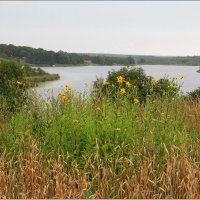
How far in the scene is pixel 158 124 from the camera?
5.41 meters

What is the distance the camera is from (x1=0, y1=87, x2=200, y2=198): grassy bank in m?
4.01

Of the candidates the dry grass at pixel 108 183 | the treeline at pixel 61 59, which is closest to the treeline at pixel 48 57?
the treeline at pixel 61 59

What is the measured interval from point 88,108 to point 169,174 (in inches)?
92.9

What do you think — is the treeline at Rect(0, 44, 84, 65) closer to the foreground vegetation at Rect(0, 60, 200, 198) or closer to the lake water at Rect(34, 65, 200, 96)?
the lake water at Rect(34, 65, 200, 96)

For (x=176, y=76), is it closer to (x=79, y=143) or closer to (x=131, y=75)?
(x=79, y=143)

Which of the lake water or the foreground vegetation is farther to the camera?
the lake water

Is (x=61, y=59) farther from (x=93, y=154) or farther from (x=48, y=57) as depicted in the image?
(x=93, y=154)

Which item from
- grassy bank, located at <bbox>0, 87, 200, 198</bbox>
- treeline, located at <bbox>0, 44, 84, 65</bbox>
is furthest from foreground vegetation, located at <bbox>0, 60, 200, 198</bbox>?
treeline, located at <bbox>0, 44, 84, 65</bbox>

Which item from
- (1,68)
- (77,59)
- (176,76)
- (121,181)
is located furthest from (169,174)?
(77,59)

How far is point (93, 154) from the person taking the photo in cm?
470

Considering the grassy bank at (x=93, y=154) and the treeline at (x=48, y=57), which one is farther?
the treeline at (x=48, y=57)

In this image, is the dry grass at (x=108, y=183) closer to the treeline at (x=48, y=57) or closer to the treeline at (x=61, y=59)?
the treeline at (x=48, y=57)

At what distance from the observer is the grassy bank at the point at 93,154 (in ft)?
13.1

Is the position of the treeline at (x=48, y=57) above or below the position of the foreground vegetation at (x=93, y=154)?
above
